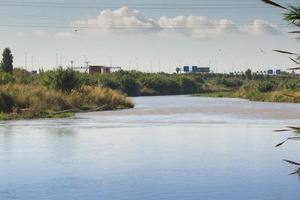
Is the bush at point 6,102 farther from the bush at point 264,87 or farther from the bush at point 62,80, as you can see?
the bush at point 264,87

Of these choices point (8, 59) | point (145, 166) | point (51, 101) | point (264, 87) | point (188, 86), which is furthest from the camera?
point (188, 86)

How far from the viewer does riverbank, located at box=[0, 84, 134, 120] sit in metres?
44.5

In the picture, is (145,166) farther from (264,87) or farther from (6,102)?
(264,87)

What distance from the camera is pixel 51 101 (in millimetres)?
50156

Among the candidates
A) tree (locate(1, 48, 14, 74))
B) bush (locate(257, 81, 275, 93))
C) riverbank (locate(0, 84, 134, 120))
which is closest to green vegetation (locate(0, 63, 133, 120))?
riverbank (locate(0, 84, 134, 120))

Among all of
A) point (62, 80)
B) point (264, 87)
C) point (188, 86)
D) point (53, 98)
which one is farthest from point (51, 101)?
point (188, 86)

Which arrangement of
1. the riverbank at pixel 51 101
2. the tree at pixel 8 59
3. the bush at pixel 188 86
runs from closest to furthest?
1. the riverbank at pixel 51 101
2. the tree at pixel 8 59
3. the bush at pixel 188 86

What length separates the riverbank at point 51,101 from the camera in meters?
44.5

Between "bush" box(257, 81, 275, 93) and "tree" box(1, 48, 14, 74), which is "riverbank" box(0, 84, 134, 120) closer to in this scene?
"tree" box(1, 48, 14, 74)

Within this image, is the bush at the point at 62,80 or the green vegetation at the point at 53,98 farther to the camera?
the bush at the point at 62,80

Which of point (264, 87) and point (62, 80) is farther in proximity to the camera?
point (264, 87)

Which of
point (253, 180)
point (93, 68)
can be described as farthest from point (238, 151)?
point (93, 68)

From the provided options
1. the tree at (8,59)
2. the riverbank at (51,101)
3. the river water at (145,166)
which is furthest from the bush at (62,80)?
the river water at (145,166)

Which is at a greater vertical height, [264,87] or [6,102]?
[264,87]
